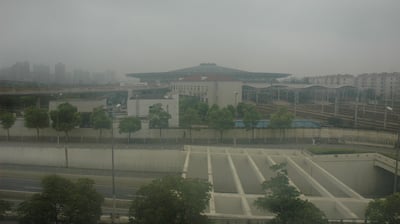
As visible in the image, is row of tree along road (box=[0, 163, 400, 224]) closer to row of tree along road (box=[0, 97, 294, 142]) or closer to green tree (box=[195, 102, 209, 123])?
row of tree along road (box=[0, 97, 294, 142])

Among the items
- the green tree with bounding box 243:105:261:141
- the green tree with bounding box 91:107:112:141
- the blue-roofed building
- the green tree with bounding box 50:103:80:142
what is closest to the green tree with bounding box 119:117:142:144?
the green tree with bounding box 91:107:112:141

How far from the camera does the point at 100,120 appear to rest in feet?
24.9

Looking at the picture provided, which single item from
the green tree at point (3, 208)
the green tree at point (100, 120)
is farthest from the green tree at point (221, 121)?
the green tree at point (3, 208)

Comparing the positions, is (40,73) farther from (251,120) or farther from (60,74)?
(251,120)

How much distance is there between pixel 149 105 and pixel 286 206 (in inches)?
251

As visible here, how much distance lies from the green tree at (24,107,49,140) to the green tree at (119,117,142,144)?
1.84 meters

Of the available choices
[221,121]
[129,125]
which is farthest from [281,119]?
[129,125]

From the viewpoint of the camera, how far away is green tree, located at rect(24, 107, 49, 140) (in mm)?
7290

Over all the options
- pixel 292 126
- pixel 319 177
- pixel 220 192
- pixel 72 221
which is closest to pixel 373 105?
pixel 292 126

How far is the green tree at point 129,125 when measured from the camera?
7671 millimetres

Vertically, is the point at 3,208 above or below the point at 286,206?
below

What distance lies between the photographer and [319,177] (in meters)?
5.50

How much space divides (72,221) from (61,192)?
331mm

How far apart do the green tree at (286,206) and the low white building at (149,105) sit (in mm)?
5392
